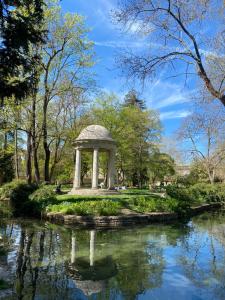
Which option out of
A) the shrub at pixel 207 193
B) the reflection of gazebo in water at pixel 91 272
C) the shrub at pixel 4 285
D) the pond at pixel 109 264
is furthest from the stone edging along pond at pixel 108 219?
the shrub at pixel 207 193

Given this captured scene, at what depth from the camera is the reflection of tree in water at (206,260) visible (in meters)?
8.29

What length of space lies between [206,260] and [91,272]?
3.95 m

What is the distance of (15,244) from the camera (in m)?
12.1

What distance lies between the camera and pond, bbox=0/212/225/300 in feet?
24.4

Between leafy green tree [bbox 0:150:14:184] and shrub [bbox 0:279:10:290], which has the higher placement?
leafy green tree [bbox 0:150:14:184]

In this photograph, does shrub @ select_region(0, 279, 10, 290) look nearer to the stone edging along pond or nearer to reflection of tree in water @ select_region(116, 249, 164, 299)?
reflection of tree in water @ select_region(116, 249, 164, 299)

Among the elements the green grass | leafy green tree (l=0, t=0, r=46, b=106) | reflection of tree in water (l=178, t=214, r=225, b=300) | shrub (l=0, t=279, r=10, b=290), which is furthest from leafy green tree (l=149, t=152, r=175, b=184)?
shrub (l=0, t=279, r=10, b=290)

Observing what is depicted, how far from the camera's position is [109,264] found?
983cm

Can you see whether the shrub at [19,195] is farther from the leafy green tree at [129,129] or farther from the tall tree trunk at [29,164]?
the leafy green tree at [129,129]

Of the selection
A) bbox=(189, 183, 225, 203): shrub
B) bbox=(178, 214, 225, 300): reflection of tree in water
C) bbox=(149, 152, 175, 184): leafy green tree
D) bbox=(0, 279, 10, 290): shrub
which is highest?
bbox=(149, 152, 175, 184): leafy green tree

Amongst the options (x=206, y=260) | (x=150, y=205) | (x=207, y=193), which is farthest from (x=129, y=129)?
(x=206, y=260)

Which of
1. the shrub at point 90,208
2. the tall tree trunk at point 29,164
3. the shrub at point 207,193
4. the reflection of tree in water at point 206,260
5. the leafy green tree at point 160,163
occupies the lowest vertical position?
the reflection of tree in water at point 206,260

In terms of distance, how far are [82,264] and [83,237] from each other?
4507 millimetres

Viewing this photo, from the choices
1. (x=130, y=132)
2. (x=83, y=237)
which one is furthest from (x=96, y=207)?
(x=130, y=132)
